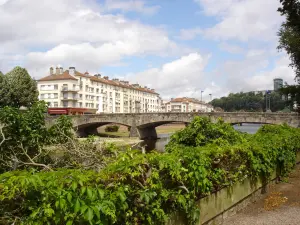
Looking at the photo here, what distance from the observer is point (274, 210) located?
22.6 ft

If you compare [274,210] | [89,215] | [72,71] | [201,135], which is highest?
[72,71]

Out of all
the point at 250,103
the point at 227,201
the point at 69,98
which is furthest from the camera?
the point at 250,103

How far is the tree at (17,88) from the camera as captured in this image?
48750 mm

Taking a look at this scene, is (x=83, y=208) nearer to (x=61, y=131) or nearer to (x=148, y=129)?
(x=61, y=131)

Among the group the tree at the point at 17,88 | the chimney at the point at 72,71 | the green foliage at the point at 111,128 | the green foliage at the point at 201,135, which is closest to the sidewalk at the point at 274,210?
the green foliage at the point at 201,135

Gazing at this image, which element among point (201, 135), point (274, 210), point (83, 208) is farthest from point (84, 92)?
point (83, 208)

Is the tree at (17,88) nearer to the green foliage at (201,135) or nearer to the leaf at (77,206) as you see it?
the green foliage at (201,135)

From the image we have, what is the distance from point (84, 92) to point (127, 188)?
8316cm

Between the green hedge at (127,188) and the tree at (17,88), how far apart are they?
47.4 m

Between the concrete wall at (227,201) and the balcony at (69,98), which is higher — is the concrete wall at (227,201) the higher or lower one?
the lower one

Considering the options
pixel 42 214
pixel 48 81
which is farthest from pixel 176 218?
pixel 48 81

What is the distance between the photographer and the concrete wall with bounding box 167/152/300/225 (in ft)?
18.5

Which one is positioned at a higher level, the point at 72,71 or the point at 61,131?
the point at 72,71

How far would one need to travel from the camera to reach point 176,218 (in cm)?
488
